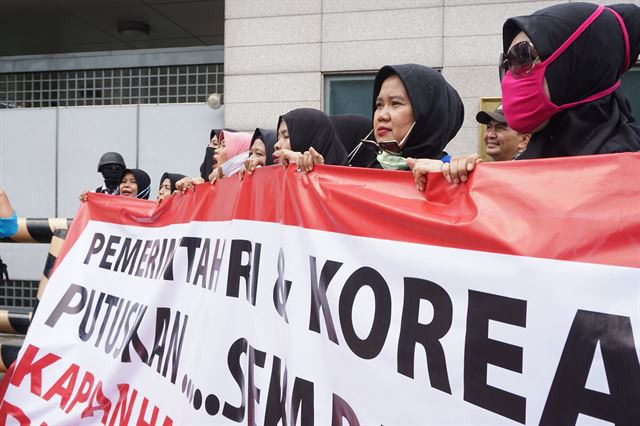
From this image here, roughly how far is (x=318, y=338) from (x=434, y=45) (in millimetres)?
5831

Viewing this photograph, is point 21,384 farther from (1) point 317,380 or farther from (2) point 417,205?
(2) point 417,205

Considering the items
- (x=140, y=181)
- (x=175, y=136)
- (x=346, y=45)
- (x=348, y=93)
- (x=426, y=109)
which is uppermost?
(x=346, y=45)

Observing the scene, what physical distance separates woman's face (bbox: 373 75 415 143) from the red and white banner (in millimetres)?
404

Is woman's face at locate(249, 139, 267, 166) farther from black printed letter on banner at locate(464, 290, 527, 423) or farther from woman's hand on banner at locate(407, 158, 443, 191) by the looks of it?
black printed letter on banner at locate(464, 290, 527, 423)

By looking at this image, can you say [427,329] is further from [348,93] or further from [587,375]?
[348,93]

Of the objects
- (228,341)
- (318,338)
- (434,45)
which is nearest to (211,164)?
(228,341)

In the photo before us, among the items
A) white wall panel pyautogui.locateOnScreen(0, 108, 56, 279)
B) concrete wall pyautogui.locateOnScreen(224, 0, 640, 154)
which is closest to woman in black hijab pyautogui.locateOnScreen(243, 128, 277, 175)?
concrete wall pyautogui.locateOnScreen(224, 0, 640, 154)

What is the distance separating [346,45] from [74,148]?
3.87 metres

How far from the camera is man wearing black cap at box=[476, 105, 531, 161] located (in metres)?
3.51

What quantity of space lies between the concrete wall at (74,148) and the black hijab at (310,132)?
5.05 meters

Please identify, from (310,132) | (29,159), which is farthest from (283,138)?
(29,159)

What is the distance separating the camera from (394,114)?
2.30m

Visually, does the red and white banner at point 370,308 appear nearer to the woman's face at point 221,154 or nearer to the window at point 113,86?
the woman's face at point 221,154

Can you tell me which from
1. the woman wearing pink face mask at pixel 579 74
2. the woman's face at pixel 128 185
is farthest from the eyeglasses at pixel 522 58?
the woman's face at pixel 128 185
